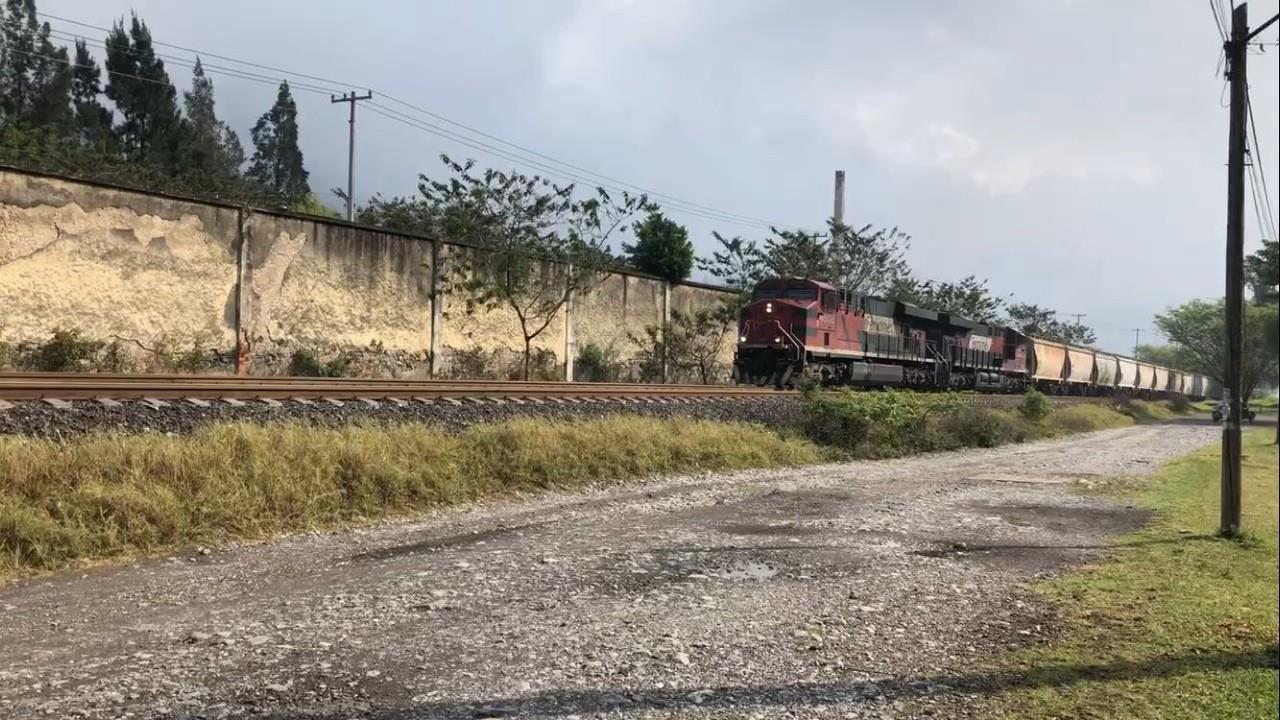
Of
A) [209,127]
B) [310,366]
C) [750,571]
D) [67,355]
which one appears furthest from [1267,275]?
[209,127]

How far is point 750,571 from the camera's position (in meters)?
7.12

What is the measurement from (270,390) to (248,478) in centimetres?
291

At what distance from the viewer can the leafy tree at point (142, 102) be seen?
4941 centimetres

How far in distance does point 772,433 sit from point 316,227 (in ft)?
37.9

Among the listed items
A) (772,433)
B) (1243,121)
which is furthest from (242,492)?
(772,433)

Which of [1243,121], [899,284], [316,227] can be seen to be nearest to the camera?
[1243,121]

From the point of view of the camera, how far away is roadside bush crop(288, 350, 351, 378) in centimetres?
1975

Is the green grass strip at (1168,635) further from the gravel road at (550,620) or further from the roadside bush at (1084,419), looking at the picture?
the roadside bush at (1084,419)

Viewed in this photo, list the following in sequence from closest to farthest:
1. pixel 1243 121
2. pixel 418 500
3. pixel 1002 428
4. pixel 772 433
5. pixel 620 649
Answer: pixel 1243 121 → pixel 620 649 → pixel 418 500 → pixel 772 433 → pixel 1002 428

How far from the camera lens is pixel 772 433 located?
1688cm

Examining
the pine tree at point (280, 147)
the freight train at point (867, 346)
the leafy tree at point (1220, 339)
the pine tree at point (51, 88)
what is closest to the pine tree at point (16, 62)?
the pine tree at point (51, 88)

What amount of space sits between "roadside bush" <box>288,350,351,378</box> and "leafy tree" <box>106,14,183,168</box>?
3458cm

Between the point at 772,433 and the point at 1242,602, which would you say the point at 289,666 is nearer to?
the point at 1242,602

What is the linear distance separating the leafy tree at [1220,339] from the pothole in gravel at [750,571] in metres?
3.34
